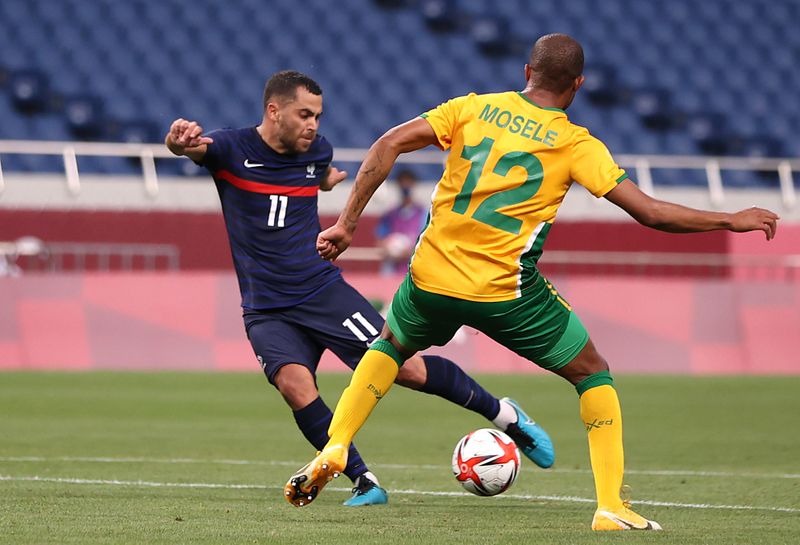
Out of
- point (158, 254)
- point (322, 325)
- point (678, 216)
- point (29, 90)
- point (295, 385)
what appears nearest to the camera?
point (678, 216)

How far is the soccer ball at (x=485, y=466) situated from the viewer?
6770 millimetres

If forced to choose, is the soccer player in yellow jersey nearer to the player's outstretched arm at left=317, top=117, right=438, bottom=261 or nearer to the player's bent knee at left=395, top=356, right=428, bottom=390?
the player's outstretched arm at left=317, top=117, right=438, bottom=261

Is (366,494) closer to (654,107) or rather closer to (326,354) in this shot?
(326,354)

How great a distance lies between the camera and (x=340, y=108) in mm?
22891

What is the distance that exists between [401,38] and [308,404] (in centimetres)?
1798

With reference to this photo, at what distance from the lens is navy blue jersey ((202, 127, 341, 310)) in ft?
24.2

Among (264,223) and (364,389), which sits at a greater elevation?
(264,223)

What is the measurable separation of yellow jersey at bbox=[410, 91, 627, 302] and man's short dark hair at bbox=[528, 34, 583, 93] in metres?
0.10

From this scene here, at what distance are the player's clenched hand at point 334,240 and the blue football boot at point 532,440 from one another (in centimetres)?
193

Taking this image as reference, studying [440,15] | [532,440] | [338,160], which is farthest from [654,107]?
[532,440]

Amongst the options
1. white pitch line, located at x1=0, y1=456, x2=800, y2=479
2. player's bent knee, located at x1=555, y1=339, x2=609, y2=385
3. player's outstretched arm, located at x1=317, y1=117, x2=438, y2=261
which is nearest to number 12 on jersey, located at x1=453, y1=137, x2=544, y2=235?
player's outstretched arm, located at x1=317, y1=117, x2=438, y2=261

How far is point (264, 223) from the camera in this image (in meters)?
7.41

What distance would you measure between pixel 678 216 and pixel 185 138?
92.4 inches

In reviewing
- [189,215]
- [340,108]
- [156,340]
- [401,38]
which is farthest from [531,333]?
[401,38]
